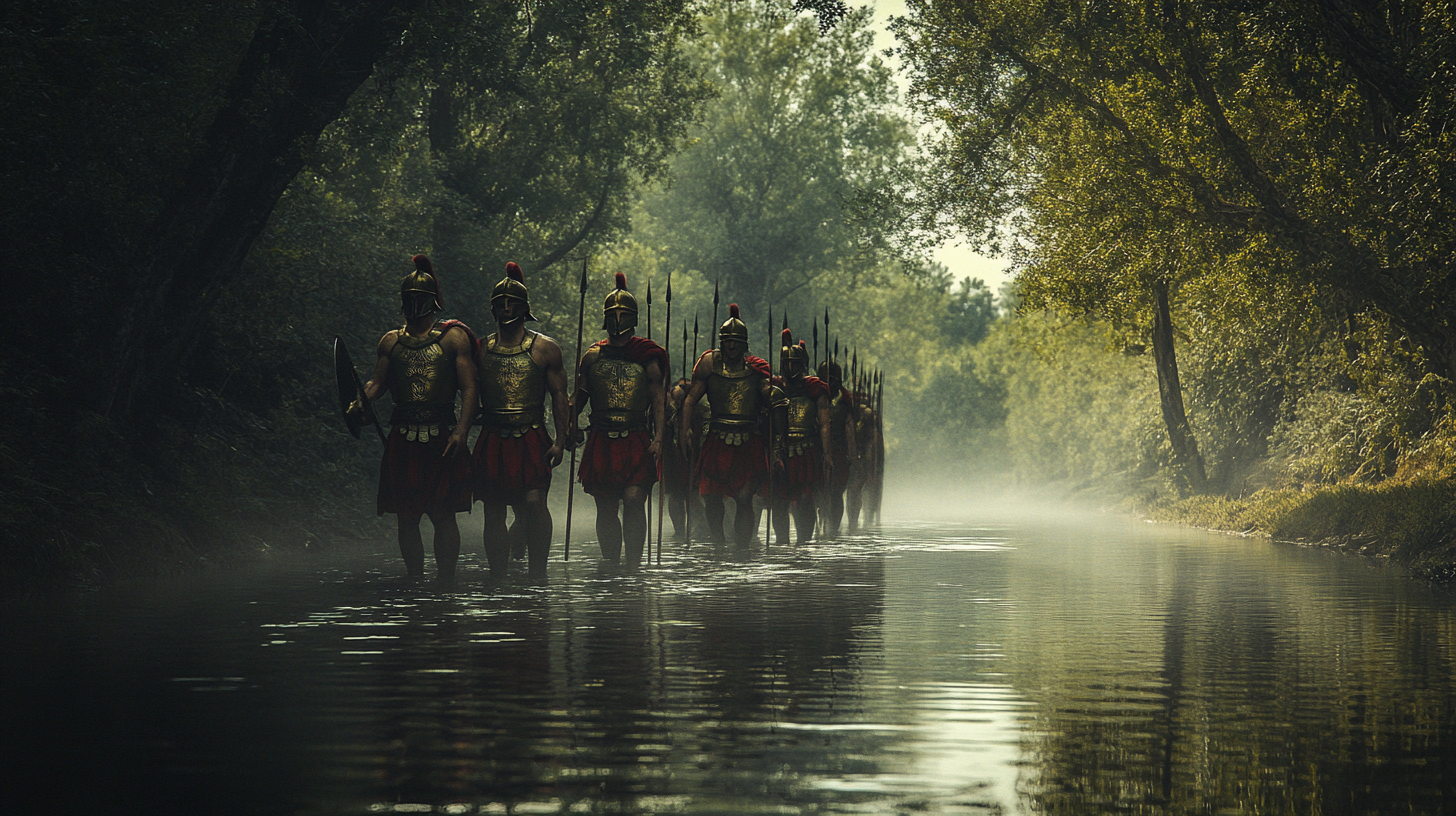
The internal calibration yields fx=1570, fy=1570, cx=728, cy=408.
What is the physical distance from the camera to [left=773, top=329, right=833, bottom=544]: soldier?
2022cm

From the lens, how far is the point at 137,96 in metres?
15.3

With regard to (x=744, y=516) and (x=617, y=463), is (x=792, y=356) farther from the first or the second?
(x=617, y=463)

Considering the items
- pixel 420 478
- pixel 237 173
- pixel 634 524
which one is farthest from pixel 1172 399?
pixel 420 478

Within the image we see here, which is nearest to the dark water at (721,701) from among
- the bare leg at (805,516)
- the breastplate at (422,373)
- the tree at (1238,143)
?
the breastplate at (422,373)

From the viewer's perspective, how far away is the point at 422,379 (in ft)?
42.8

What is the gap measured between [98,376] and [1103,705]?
11.7m

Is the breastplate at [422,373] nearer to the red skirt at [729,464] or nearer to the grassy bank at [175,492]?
the grassy bank at [175,492]

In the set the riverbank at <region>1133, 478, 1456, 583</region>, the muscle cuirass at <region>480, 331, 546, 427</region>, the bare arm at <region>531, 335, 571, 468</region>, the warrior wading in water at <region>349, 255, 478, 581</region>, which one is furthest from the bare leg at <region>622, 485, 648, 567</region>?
the riverbank at <region>1133, 478, 1456, 583</region>

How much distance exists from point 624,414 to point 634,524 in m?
1.06

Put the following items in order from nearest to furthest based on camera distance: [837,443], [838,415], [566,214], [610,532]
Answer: [610,532], [838,415], [837,443], [566,214]

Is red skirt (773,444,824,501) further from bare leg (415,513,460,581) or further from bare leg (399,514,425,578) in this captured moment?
bare leg (415,513,460,581)

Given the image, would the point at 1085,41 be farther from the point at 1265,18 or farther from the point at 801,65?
the point at 801,65

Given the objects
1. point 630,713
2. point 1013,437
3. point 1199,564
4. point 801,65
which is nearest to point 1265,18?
point 1199,564

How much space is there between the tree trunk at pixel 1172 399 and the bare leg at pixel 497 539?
75.8 ft
